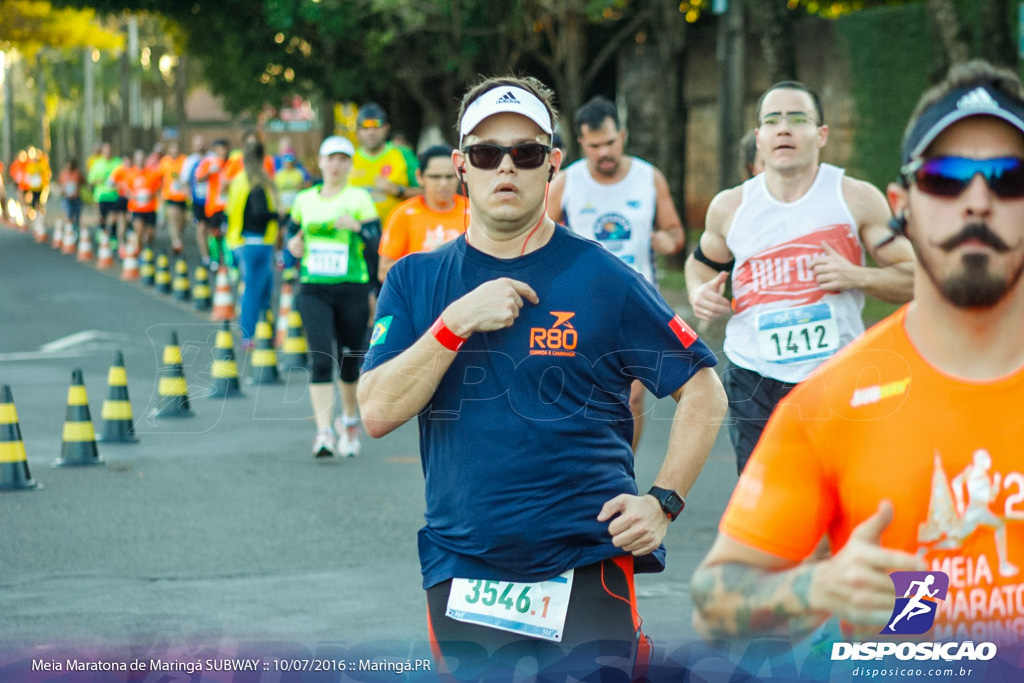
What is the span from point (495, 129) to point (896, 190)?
5.01 ft

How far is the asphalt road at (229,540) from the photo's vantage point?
20.0ft

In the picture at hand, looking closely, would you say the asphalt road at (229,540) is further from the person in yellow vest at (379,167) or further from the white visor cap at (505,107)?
the person in yellow vest at (379,167)

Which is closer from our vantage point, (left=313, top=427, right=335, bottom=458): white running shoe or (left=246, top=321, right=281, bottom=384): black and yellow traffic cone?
(left=313, top=427, right=335, bottom=458): white running shoe

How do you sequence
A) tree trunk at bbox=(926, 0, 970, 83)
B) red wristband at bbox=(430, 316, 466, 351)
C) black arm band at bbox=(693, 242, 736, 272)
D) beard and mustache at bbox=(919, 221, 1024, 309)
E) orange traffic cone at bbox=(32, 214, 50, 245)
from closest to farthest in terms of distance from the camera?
beard and mustache at bbox=(919, 221, 1024, 309)
red wristband at bbox=(430, 316, 466, 351)
black arm band at bbox=(693, 242, 736, 272)
tree trunk at bbox=(926, 0, 970, 83)
orange traffic cone at bbox=(32, 214, 50, 245)

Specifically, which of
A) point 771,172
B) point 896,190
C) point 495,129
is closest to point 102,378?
Answer: point 771,172

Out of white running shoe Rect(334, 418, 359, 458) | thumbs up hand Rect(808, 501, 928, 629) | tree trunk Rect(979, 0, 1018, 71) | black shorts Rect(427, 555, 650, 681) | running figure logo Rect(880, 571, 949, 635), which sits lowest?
white running shoe Rect(334, 418, 359, 458)

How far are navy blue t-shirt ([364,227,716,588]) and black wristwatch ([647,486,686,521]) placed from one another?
66 millimetres

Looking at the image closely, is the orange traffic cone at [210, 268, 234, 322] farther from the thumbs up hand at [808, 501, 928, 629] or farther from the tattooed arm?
the thumbs up hand at [808, 501, 928, 629]

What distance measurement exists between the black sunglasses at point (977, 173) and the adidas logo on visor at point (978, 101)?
82mm

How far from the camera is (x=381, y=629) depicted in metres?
6.15

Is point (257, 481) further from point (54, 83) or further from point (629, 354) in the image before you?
point (54, 83)

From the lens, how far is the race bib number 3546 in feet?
12.4

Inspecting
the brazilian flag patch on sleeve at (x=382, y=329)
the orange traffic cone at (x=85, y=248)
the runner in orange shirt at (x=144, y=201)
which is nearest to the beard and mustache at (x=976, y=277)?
the brazilian flag patch on sleeve at (x=382, y=329)

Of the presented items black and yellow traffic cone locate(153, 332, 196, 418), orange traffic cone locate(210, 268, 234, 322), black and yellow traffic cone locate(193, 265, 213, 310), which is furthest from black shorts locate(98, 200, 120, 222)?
black and yellow traffic cone locate(153, 332, 196, 418)
